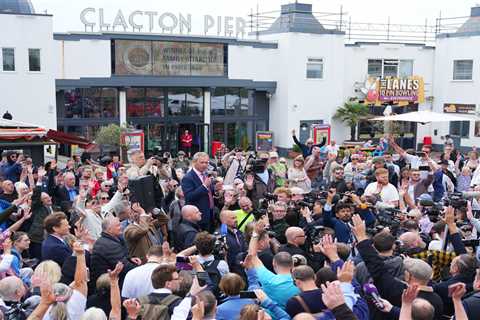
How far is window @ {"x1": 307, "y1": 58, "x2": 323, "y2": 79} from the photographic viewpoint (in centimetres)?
2983

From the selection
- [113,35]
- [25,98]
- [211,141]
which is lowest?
[211,141]

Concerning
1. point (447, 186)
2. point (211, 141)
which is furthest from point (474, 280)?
point (211, 141)

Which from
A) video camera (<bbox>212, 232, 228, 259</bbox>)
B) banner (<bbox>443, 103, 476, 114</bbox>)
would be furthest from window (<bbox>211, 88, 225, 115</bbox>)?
video camera (<bbox>212, 232, 228, 259</bbox>)

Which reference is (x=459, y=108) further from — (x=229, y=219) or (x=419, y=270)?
(x=419, y=270)

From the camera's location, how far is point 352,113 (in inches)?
1185

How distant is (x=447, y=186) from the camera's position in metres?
11.4

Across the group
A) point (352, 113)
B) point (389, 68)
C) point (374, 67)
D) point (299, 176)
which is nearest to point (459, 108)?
point (389, 68)

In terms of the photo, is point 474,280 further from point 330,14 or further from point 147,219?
point 330,14

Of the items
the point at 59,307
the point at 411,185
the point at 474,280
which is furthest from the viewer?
the point at 411,185

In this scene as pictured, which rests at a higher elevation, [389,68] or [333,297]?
[389,68]

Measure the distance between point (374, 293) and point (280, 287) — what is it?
2.71 feet

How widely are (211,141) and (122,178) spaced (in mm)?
19049

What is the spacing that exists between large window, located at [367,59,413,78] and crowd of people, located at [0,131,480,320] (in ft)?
72.0

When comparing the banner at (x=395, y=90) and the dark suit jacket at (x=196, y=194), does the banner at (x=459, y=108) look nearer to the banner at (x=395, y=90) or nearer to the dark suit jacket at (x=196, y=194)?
the banner at (x=395, y=90)
